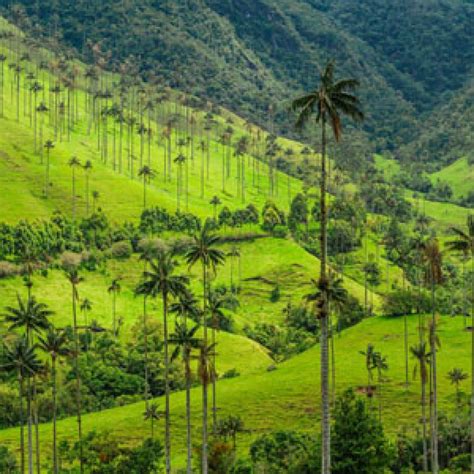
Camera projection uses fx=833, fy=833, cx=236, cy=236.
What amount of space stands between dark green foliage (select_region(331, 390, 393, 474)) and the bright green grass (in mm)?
38611

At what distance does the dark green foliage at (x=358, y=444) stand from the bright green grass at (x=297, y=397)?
38611 mm

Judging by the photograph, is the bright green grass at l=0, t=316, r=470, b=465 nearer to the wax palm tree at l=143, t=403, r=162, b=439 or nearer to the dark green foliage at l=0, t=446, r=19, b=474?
the wax palm tree at l=143, t=403, r=162, b=439

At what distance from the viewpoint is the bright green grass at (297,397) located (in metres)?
125

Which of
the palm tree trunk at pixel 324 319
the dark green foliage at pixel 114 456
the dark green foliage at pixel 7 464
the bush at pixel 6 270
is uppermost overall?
the bush at pixel 6 270

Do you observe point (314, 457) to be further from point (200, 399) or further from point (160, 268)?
point (200, 399)

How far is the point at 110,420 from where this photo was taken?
450 ft

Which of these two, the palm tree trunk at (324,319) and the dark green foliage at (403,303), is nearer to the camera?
the palm tree trunk at (324,319)

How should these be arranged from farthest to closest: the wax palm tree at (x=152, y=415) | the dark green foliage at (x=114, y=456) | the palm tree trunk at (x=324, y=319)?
1. the wax palm tree at (x=152, y=415)
2. the dark green foliage at (x=114, y=456)
3. the palm tree trunk at (x=324, y=319)

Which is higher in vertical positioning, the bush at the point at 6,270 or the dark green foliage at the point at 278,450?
the bush at the point at 6,270

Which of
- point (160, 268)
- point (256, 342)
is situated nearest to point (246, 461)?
point (160, 268)

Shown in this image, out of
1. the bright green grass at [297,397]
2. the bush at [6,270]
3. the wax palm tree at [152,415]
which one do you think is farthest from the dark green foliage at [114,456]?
the bush at [6,270]

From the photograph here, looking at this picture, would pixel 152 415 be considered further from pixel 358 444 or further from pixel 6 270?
pixel 6 270

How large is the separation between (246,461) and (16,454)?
42.5 metres

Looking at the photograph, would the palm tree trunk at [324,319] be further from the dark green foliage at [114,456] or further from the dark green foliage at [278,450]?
the dark green foliage at [114,456]
